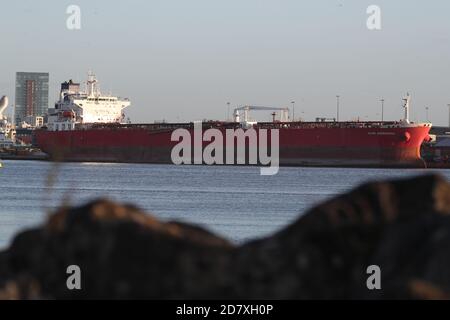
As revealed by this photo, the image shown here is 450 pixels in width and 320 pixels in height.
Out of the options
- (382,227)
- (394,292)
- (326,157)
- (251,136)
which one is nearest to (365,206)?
(382,227)

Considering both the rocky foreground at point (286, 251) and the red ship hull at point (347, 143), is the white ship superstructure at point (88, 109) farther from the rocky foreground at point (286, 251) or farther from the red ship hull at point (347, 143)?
the rocky foreground at point (286, 251)

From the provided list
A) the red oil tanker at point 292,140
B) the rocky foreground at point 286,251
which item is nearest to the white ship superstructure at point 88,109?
the red oil tanker at point 292,140

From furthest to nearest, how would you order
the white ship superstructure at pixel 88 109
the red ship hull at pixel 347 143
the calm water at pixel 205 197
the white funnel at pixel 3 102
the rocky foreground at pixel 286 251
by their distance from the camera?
the white funnel at pixel 3 102 → the white ship superstructure at pixel 88 109 → the red ship hull at pixel 347 143 → the calm water at pixel 205 197 → the rocky foreground at pixel 286 251

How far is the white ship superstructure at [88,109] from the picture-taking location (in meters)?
91.5

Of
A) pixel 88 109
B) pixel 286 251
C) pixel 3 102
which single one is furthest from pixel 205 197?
pixel 3 102

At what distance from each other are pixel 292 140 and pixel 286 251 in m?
65.7

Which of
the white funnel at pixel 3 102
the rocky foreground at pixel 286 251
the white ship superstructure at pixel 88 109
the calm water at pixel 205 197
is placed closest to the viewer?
the rocky foreground at pixel 286 251

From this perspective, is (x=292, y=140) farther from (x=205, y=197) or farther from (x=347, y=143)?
(x=205, y=197)

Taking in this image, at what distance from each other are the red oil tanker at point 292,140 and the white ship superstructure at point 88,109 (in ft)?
0.85

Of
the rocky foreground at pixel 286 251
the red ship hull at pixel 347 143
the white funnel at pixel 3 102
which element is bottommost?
the rocky foreground at pixel 286 251

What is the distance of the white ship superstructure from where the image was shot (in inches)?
3602

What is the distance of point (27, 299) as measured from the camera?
5738 mm

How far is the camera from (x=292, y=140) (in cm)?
7100
